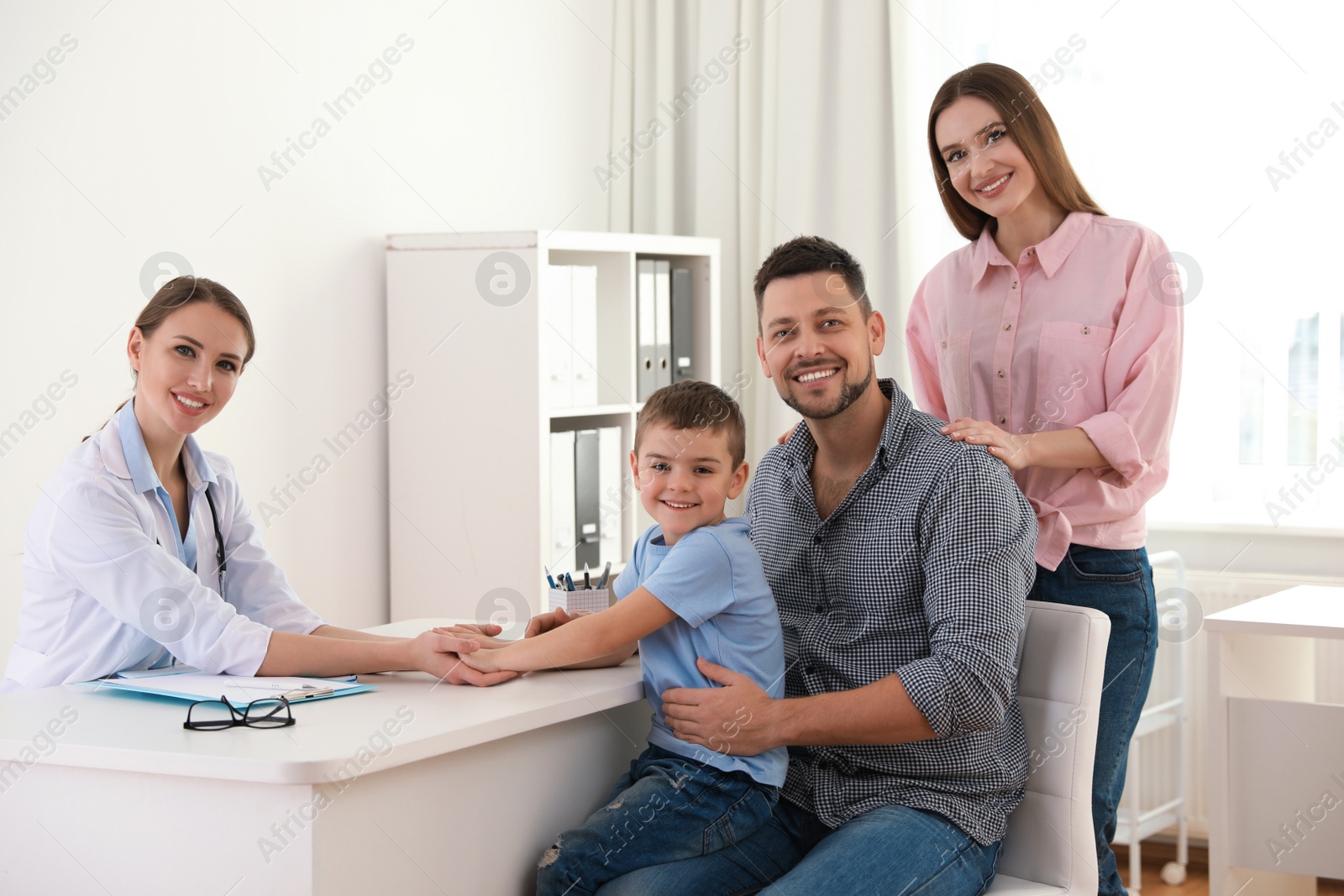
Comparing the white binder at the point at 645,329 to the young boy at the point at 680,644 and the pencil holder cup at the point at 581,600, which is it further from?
the young boy at the point at 680,644

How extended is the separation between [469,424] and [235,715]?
1.87m

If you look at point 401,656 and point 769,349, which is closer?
point 401,656

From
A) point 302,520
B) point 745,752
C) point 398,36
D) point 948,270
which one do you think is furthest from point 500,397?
point 745,752

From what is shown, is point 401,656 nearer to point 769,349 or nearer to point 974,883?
point 769,349

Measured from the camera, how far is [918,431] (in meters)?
1.71

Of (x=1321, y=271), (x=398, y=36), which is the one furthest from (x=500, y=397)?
(x=1321, y=271)

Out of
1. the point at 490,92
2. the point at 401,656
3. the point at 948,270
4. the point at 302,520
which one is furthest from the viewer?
the point at 490,92

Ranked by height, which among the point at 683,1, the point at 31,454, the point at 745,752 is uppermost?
the point at 683,1

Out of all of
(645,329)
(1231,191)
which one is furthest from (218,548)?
(1231,191)

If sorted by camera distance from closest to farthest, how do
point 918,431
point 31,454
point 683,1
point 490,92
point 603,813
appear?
1. point 603,813
2. point 918,431
3. point 31,454
4. point 490,92
5. point 683,1

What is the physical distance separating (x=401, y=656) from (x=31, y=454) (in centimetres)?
112

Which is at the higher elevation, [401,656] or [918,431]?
[918,431]

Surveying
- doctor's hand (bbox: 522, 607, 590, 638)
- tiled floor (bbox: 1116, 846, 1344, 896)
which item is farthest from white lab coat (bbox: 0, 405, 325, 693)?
tiled floor (bbox: 1116, 846, 1344, 896)

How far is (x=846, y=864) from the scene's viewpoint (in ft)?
4.69
